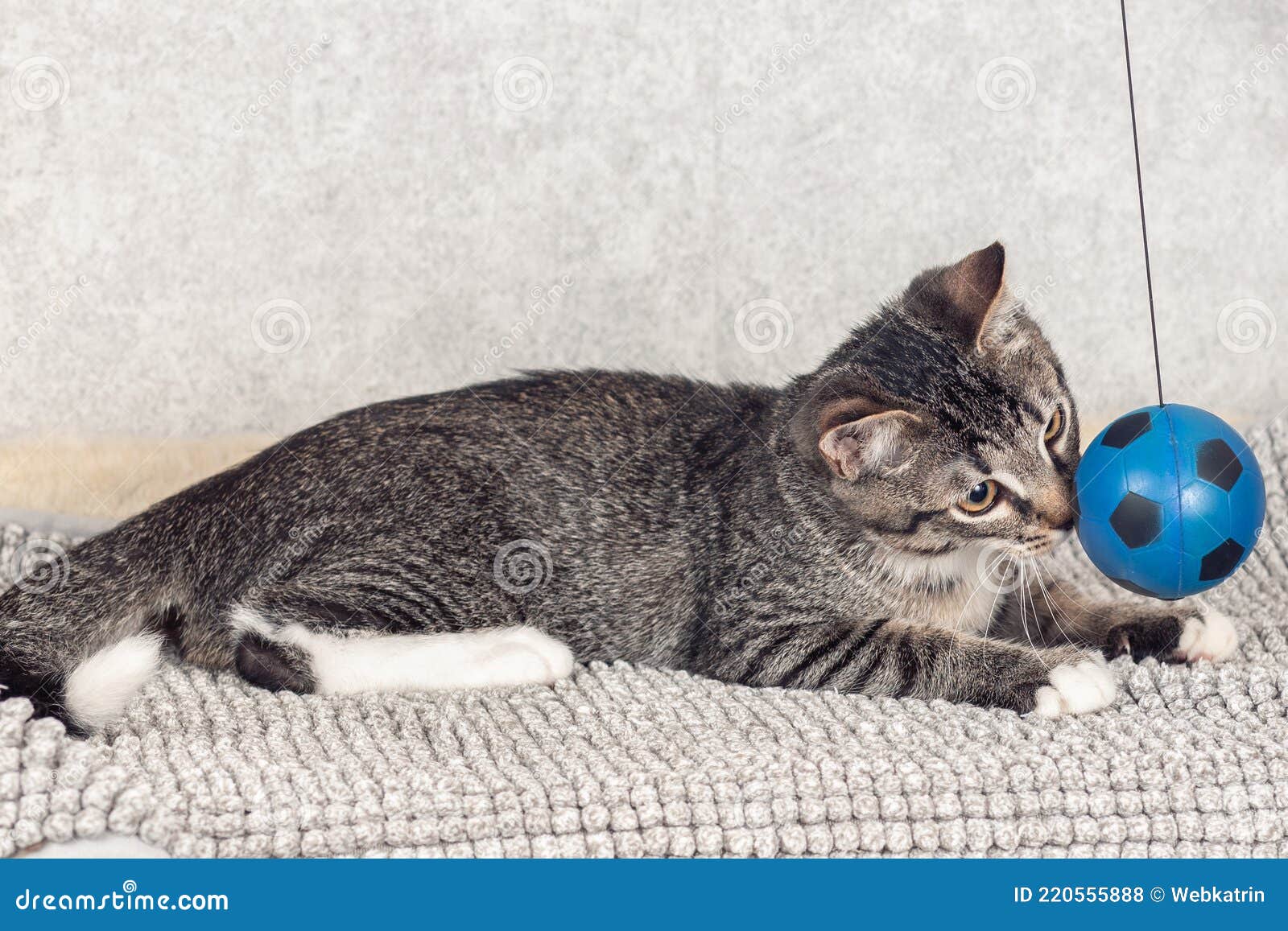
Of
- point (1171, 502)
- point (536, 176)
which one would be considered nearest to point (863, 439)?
point (1171, 502)

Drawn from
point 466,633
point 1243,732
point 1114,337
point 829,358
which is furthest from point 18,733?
point 1114,337

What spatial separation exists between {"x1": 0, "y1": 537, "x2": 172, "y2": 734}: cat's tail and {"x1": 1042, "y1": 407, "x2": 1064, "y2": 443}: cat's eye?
1262 mm

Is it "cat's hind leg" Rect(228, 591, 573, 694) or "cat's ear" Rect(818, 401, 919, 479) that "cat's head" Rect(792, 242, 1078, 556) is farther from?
"cat's hind leg" Rect(228, 591, 573, 694)

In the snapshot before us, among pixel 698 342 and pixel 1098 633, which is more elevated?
pixel 698 342

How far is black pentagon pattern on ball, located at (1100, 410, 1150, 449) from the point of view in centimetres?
179

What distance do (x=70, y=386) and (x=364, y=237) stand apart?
2.56ft

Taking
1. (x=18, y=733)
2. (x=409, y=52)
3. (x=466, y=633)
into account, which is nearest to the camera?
(x=18, y=733)

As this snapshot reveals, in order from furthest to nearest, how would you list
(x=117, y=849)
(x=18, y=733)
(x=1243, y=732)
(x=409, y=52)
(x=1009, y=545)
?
(x=409, y=52) → (x=1009, y=545) → (x=1243, y=732) → (x=18, y=733) → (x=117, y=849)

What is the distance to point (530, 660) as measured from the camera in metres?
1.94

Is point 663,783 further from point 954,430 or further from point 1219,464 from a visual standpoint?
point 1219,464

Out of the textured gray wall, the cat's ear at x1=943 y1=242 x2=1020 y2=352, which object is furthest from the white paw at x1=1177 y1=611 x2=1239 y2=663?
the textured gray wall

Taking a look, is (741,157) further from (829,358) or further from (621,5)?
(829,358)

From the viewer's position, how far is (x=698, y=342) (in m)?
3.20

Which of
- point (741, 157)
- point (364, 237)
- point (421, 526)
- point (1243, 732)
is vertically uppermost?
point (741, 157)
